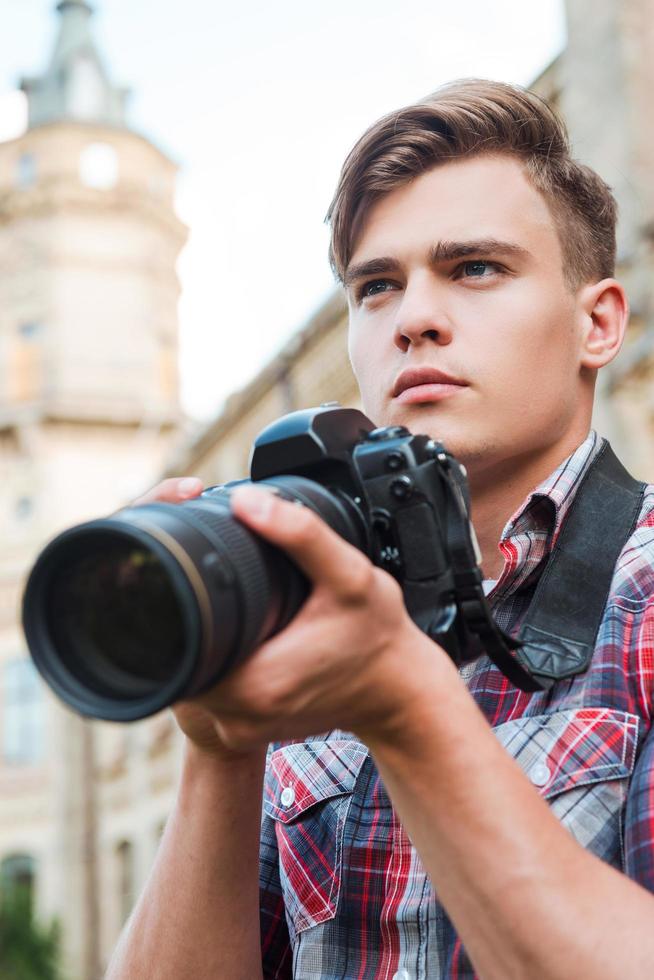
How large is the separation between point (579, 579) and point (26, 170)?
81.7 feet

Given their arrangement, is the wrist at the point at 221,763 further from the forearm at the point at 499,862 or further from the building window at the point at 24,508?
the building window at the point at 24,508

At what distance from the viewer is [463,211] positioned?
1972mm

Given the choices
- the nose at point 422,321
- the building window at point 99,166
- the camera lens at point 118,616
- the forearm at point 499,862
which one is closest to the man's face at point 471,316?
the nose at point 422,321

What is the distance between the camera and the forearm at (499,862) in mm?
1217

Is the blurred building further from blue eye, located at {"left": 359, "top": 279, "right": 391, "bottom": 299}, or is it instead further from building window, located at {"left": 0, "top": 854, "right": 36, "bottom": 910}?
blue eye, located at {"left": 359, "top": 279, "right": 391, "bottom": 299}

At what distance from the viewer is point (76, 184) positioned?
23.9 metres

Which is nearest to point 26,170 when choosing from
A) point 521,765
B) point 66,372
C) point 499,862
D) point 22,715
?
point 66,372

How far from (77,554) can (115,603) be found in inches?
2.6

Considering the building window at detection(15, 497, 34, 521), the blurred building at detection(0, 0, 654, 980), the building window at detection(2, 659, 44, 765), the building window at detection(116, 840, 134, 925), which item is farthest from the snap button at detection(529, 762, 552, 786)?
the building window at detection(15, 497, 34, 521)

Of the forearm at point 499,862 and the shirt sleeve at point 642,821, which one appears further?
the shirt sleeve at point 642,821

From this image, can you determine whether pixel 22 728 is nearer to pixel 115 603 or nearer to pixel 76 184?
pixel 76 184

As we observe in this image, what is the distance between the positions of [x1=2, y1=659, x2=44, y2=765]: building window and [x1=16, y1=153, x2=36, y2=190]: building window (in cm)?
1000

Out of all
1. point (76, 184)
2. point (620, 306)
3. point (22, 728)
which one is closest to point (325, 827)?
point (620, 306)

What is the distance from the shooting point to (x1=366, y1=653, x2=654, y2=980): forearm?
122 cm
